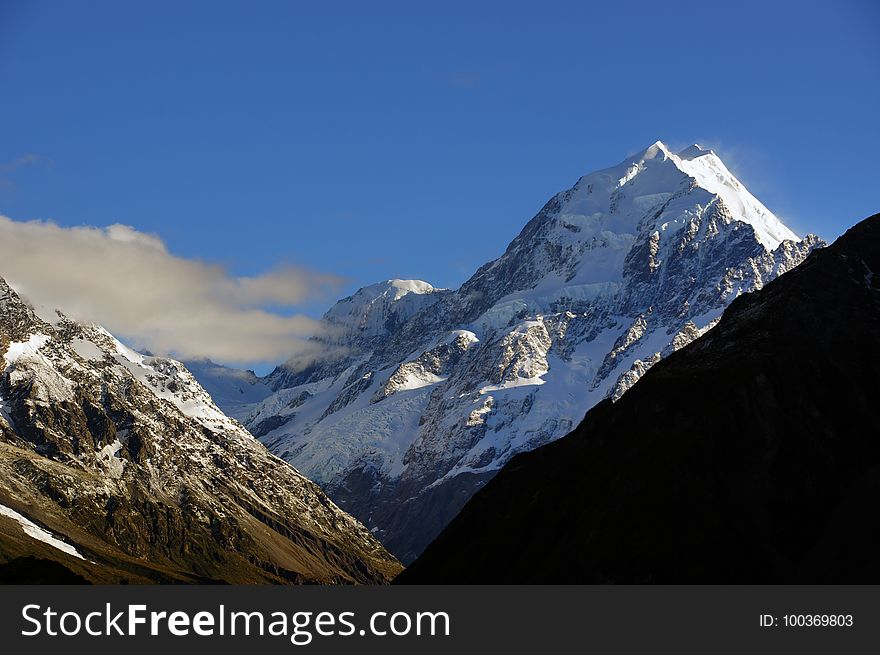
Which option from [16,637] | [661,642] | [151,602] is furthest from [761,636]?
[16,637]

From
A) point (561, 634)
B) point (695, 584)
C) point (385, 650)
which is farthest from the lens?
point (695, 584)

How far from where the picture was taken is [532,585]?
199 metres

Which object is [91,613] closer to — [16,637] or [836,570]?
[16,637]

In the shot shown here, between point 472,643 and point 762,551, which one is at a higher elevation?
point 762,551

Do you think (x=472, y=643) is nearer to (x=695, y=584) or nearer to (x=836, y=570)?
(x=695, y=584)

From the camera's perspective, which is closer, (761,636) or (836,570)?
(761,636)

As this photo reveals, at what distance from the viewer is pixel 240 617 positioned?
15275 centimetres

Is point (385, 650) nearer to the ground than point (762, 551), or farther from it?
nearer to the ground

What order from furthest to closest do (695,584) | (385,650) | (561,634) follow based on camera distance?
(695,584) → (561,634) → (385,650)

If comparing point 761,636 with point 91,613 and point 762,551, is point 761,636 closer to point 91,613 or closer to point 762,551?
point 762,551

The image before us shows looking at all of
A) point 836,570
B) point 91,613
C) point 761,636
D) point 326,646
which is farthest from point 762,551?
point 91,613

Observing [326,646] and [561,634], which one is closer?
[326,646]

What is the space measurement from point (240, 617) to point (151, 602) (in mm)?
10498

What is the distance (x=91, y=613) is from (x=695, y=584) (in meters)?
83.7
